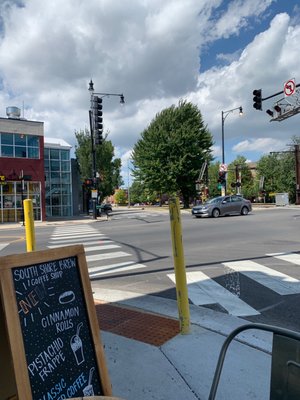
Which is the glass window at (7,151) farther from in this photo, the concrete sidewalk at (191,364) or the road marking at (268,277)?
the concrete sidewalk at (191,364)

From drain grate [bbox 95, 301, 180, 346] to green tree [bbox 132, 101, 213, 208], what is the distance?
39864 mm

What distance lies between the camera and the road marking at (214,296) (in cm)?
562

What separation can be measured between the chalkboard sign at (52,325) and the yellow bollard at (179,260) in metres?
1.59

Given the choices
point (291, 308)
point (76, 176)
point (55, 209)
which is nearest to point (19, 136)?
point (55, 209)

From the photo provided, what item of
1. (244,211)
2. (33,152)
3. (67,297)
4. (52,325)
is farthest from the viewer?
(33,152)

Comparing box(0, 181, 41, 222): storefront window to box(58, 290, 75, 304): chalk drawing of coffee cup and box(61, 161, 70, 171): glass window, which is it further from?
box(58, 290, 75, 304): chalk drawing of coffee cup

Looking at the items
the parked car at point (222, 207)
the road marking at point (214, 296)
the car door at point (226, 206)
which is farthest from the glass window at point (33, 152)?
the road marking at point (214, 296)

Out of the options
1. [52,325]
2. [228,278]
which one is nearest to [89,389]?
[52,325]

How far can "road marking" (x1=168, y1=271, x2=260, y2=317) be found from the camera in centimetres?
562

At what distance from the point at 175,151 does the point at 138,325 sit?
42.1 metres

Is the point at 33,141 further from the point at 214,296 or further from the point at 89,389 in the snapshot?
the point at 89,389

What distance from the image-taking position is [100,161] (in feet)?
151

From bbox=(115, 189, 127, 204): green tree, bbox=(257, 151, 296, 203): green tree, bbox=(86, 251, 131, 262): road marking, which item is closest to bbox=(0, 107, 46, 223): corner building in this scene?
bbox=(86, 251, 131, 262): road marking

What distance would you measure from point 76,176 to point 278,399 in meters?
45.2
